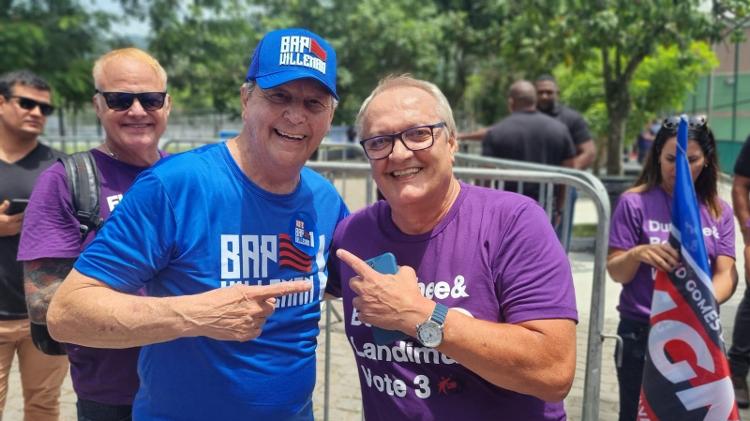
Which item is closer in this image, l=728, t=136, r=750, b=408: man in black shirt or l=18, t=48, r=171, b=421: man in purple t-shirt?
l=18, t=48, r=171, b=421: man in purple t-shirt

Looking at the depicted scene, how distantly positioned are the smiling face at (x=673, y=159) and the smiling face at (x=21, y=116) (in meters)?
3.13

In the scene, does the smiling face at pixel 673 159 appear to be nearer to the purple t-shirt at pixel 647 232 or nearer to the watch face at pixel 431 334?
the purple t-shirt at pixel 647 232

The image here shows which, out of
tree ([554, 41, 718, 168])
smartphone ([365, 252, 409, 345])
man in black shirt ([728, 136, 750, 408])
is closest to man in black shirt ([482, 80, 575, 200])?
man in black shirt ([728, 136, 750, 408])

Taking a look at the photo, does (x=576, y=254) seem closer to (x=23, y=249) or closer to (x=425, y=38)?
(x=23, y=249)

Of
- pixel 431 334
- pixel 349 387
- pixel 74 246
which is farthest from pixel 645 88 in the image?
pixel 431 334

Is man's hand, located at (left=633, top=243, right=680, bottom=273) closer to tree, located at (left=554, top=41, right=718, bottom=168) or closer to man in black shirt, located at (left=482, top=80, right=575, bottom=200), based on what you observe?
man in black shirt, located at (left=482, top=80, right=575, bottom=200)

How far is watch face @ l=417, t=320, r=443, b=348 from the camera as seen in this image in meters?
1.62

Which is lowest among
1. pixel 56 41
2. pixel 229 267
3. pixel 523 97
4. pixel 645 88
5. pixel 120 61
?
pixel 229 267

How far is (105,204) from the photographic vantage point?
240 centimetres

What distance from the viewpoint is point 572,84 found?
15.1 m

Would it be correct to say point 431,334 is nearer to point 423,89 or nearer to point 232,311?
point 232,311

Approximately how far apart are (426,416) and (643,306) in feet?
5.56

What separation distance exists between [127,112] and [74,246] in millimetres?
583

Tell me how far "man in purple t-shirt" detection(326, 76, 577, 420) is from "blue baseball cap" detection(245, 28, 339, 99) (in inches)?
7.5
